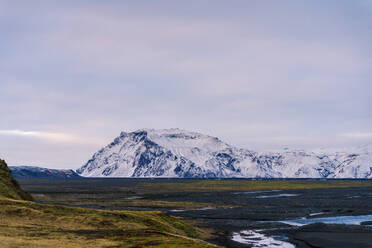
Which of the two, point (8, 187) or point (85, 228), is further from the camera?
point (8, 187)

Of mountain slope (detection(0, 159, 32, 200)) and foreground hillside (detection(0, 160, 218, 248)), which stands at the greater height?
mountain slope (detection(0, 159, 32, 200))

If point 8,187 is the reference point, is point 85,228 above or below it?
below

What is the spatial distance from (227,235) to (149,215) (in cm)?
1272

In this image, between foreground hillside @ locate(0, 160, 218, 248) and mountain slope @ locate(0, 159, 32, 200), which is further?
mountain slope @ locate(0, 159, 32, 200)

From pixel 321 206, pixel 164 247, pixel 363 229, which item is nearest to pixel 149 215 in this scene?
pixel 164 247

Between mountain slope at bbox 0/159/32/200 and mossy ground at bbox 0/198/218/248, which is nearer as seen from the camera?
mossy ground at bbox 0/198/218/248

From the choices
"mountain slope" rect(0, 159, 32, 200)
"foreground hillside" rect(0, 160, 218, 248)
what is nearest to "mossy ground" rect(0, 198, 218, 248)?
"foreground hillside" rect(0, 160, 218, 248)

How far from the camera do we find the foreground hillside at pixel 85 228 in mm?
49000

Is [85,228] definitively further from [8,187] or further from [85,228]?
[8,187]

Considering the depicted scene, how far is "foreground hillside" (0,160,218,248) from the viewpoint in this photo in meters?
49.0

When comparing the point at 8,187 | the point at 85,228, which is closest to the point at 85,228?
the point at 85,228

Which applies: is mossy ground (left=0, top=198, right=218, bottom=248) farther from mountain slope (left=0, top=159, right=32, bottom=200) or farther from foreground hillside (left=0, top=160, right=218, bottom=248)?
mountain slope (left=0, top=159, right=32, bottom=200)

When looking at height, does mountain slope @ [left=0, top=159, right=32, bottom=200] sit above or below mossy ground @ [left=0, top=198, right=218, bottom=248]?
above

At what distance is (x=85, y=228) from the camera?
60250mm
